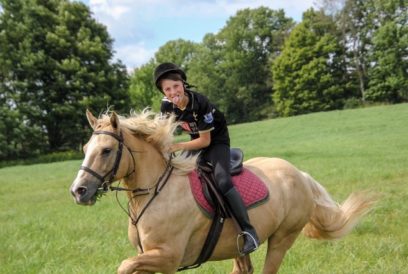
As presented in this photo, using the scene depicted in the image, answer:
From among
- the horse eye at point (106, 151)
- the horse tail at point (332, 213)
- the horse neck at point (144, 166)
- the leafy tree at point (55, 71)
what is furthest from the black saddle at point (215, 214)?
the leafy tree at point (55, 71)

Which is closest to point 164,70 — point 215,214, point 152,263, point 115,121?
point 115,121

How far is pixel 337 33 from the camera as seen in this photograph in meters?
64.6

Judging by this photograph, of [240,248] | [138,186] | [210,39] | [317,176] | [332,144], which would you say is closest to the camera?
[138,186]

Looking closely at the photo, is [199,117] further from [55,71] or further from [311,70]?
[311,70]

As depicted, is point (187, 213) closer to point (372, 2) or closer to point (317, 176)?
point (317, 176)

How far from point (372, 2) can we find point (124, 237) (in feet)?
203

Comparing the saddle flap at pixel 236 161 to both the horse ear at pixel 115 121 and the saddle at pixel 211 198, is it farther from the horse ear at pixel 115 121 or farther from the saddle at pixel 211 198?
the horse ear at pixel 115 121

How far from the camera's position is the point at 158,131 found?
4.61 meters

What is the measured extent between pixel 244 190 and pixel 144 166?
120 centimetres

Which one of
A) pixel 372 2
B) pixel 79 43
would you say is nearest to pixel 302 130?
pixel 79 43

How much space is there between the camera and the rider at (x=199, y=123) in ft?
15.2

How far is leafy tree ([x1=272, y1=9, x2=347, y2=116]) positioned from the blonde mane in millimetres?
57521

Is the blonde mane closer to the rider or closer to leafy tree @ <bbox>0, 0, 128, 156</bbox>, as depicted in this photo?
the rider

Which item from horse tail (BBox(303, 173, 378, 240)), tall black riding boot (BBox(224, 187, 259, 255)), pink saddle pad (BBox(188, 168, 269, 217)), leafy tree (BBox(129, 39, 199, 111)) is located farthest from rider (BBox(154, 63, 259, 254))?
leafy tree (BBox(129, 39, 199, 111))
